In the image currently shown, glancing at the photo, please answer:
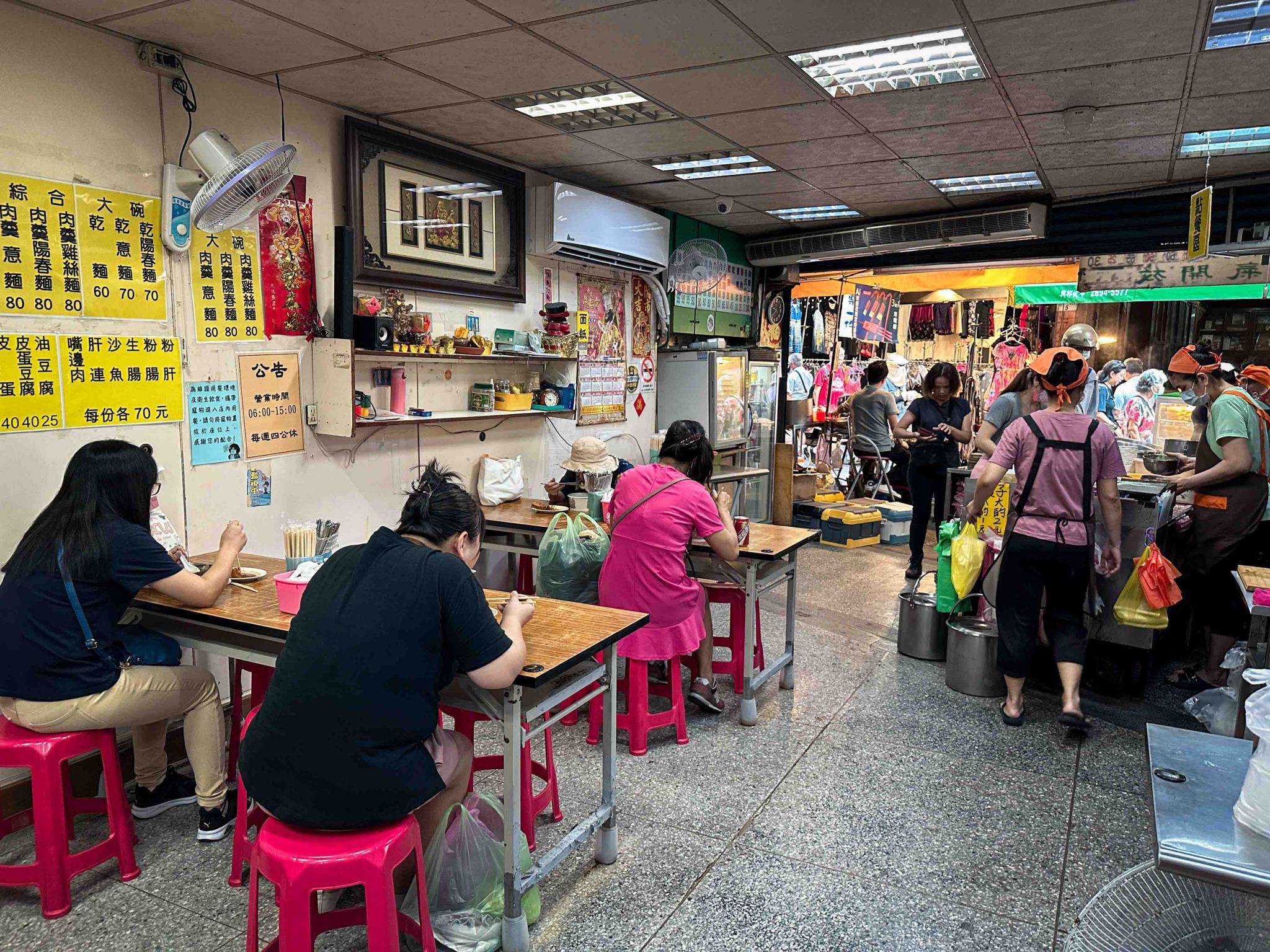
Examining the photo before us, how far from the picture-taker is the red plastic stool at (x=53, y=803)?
233 cm

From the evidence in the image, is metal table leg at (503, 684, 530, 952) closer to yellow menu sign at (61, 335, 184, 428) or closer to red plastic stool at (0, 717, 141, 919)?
red plastic stool at (0, 717, 141, 919)

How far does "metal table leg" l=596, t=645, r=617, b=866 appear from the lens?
2.55 metres

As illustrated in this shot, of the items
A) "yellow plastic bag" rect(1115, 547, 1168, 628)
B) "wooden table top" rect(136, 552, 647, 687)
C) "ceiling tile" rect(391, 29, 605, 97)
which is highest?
"ceiling tile" rect(391, 29, 605, 97)

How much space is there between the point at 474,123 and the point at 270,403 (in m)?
1.76

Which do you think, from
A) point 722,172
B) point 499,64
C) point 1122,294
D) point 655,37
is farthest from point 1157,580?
point 1122,294

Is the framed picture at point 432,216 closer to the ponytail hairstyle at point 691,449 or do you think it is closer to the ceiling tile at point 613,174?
the ceiling tile at point 613,174

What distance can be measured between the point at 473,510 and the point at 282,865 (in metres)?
0.90

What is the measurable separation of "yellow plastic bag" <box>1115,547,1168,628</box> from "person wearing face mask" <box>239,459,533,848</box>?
3049 mm

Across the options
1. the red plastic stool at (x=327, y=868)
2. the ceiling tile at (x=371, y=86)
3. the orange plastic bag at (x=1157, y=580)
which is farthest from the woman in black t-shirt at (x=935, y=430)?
the red plastic stool at (x=327, y=868)

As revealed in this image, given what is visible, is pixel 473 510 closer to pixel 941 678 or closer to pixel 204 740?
pixel 204 740

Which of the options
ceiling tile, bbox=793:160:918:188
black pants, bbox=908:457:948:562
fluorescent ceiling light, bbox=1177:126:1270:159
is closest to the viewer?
fluorescent ceiling light, bbox=1177:126:1270:159

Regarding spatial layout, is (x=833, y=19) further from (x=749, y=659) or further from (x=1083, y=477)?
(x=749, y=659)

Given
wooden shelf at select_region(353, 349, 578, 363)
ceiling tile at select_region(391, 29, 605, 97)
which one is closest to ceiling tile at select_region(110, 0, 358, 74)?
ceiling tile at select_region(391, 29, 605, 97)

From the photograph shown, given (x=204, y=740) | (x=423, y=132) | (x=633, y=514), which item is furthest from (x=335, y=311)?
(x=204, y=740)
